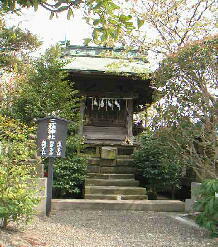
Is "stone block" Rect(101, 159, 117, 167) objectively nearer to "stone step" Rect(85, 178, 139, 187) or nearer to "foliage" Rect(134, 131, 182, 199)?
"foliage" Rect(134, 131, 182, 199)

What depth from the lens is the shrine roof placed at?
512 inches

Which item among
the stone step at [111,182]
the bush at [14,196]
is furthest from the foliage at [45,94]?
the bush at [14,196]

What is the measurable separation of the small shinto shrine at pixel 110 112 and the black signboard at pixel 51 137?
2358 millimetres

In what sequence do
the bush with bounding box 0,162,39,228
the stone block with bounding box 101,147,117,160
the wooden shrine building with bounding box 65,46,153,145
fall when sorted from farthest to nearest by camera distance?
the wooden shrine building with bounding box 65,46,153,145 < the stone block with bounding box 101,147,117,160 < the bush with bounding box 0,162,39,228

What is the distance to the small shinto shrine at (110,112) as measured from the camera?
1085cm

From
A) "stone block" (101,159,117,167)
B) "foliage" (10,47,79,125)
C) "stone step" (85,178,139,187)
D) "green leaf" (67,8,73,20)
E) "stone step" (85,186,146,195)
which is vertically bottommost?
"stone step" (85,186,146,195)

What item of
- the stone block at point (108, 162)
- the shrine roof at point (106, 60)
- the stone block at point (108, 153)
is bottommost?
the stone block at point (108, 162)

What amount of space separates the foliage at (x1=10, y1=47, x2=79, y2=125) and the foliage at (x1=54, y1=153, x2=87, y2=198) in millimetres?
1747

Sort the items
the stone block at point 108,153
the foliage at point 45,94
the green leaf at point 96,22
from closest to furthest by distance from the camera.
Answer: the green leaf at point 96,22 < the foliage at point 45,94 < the stone block at point 108,153

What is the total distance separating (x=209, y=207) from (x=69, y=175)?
476 cm

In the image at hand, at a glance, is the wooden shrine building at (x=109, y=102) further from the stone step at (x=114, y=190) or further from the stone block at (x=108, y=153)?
the stone step at (x=114, y=190)

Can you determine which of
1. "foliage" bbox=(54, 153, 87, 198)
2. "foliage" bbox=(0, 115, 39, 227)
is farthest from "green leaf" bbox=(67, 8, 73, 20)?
"foliage" bbox=(54, 153, 87, 198)

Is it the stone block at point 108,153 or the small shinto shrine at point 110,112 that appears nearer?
the small shinto shrine at point 110,112

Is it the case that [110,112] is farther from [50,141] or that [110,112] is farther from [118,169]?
[50,141]
